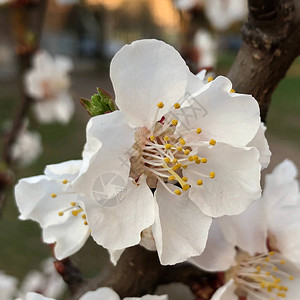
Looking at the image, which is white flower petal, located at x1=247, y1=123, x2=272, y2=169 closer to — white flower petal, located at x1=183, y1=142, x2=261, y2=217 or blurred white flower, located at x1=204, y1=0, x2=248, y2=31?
white flower petal, located at x1=183, y1=142, x2=261, y2=217

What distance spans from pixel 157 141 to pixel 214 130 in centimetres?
6

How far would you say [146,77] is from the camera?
440mm

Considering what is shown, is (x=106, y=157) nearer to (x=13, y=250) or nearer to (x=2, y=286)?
(x=2, y=286)

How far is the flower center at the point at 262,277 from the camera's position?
22.8 inches

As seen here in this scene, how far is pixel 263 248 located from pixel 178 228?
0.19m

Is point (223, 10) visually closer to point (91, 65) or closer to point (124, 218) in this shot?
point (124, 218)

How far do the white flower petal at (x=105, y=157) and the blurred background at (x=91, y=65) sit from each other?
1.01 feet

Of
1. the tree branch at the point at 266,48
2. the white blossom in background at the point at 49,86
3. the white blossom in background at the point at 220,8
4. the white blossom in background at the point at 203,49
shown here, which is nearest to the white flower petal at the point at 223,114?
the tree branch at the point at 266,48

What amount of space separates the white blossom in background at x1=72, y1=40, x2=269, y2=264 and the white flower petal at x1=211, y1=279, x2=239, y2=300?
4.6 inches

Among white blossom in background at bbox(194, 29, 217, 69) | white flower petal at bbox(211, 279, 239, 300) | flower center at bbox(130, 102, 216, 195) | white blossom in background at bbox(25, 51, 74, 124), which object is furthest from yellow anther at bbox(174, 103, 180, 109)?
white blossom in background at bbox(194, 29, 217, 69)

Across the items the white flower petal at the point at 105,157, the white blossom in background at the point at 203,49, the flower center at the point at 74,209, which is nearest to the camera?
the white flower petal at the point at 105,157

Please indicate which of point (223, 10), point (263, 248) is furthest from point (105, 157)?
point (223, 10)

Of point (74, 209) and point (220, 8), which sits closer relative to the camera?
point (74, 209)

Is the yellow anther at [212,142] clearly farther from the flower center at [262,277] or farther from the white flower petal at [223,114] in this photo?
the flower center at [262,277]
